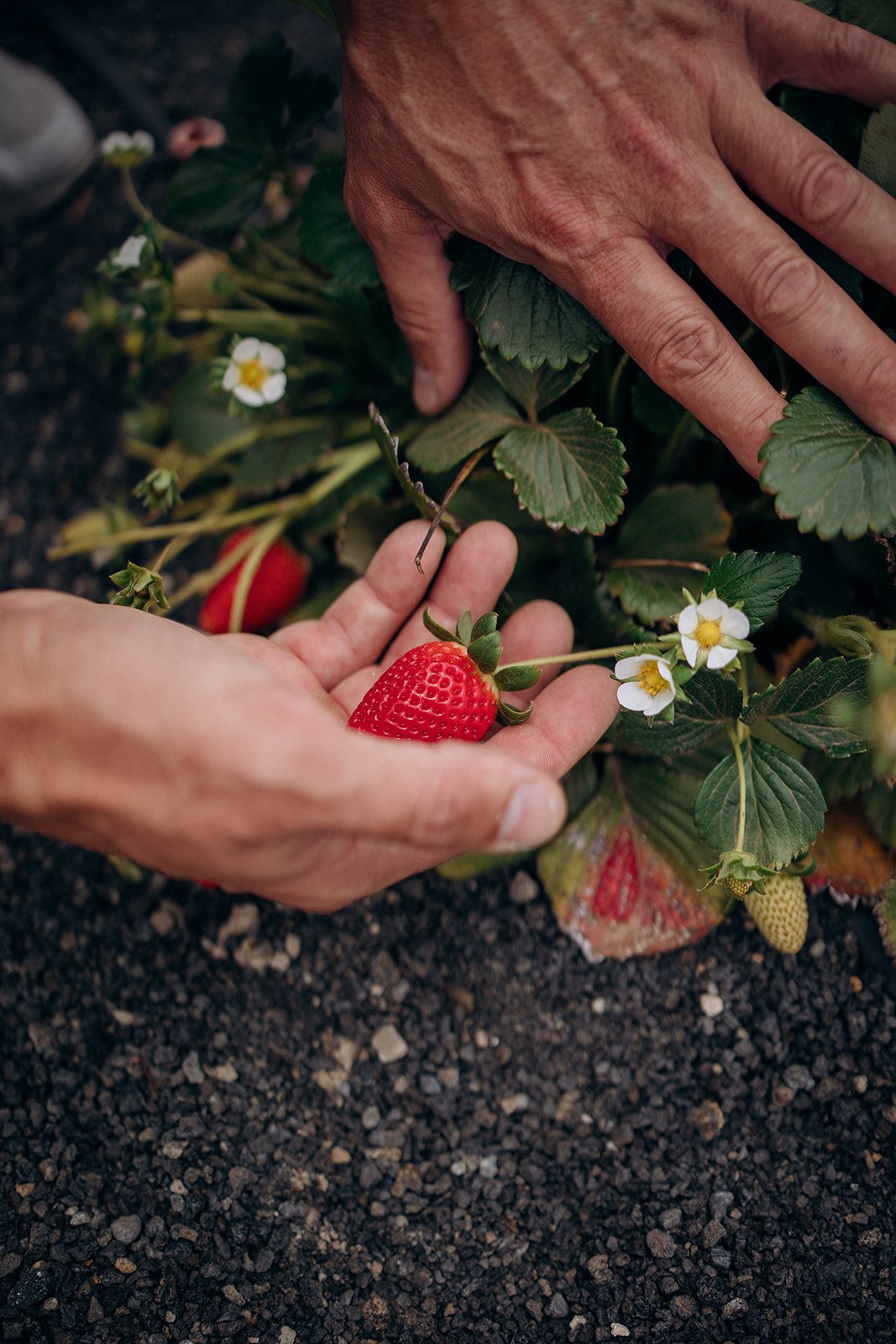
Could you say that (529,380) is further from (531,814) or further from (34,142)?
(34,142)

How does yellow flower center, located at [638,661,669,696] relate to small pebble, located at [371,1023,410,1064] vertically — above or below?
above

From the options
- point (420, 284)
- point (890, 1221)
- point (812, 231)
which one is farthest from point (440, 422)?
point (890, 1221)

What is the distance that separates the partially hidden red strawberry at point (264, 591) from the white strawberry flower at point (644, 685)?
0.66m

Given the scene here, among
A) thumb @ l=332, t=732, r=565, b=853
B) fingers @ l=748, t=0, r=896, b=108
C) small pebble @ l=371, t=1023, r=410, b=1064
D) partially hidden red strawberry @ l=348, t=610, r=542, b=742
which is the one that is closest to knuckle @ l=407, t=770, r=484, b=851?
thumb @ l=332, t=732, r=565, b=853

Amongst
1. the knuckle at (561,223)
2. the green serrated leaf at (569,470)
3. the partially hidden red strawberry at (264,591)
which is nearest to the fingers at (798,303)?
the knuckle at (561,223)

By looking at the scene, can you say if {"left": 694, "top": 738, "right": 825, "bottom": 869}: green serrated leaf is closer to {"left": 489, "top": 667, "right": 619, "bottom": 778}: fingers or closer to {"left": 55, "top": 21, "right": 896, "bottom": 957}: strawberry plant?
{"left": 55, "top": 21, "right": 896, "bottom": 957}: strawberry plant

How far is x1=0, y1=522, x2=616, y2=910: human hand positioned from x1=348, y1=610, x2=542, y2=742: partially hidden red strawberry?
0.07m

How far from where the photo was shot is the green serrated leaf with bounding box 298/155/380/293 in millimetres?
1258

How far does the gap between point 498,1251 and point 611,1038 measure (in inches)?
11.9

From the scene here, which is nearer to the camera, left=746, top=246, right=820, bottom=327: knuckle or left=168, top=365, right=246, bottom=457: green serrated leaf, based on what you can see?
left=746, top=246, right=820, bottom=327: knuckle

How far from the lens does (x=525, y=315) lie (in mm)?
1118

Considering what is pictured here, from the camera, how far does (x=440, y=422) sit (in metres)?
1.29

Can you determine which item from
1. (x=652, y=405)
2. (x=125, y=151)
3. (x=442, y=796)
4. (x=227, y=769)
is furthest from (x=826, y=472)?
(x=125, y=151)

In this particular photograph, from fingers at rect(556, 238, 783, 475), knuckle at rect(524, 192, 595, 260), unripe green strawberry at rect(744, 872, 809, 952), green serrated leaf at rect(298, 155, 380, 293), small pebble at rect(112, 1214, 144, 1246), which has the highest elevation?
knuckle at rect(524, 192, 595, 260)
